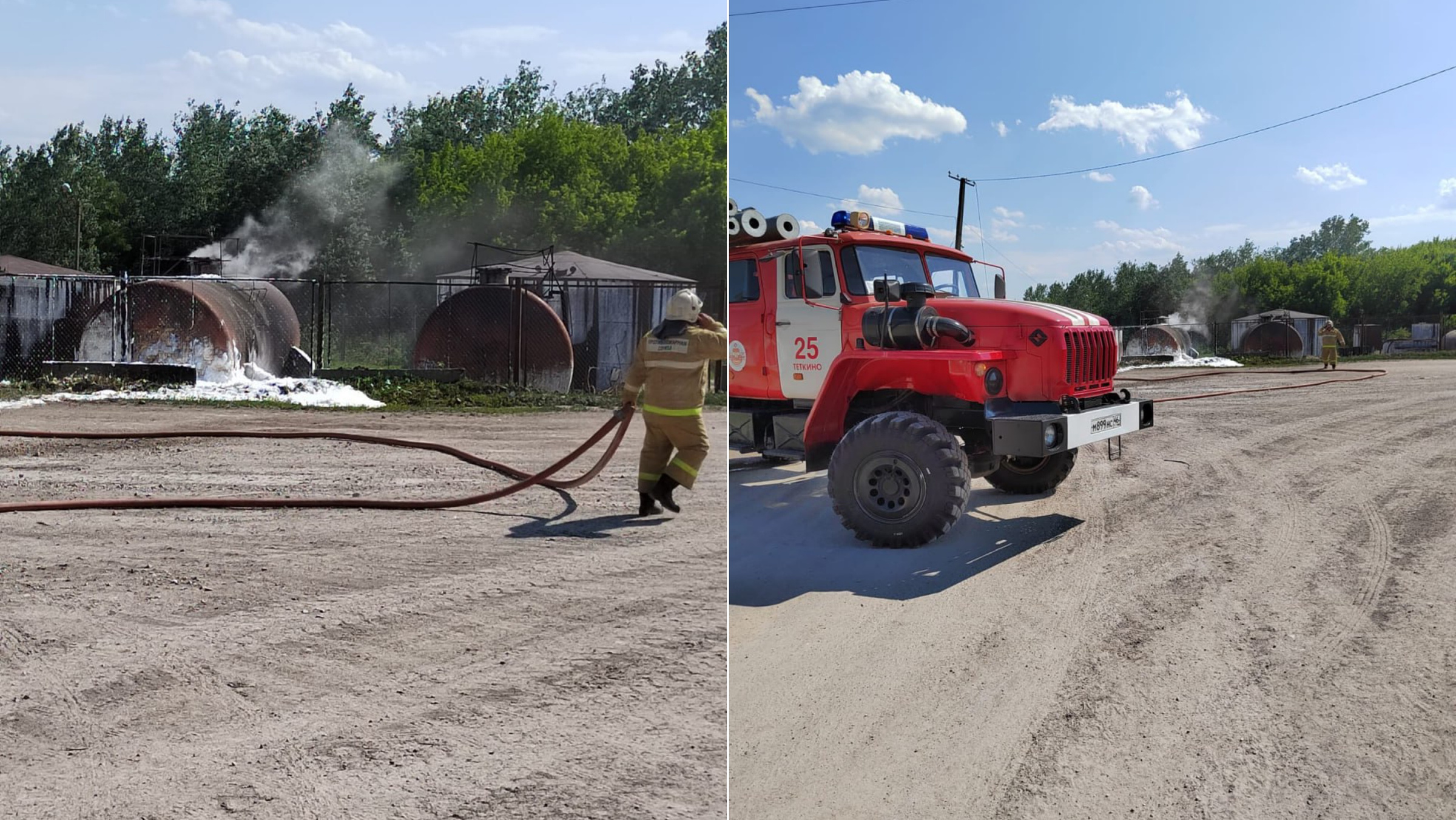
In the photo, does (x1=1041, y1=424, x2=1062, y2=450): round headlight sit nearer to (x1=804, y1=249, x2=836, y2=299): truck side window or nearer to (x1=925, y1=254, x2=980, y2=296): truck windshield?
(x1=925, y1=254, x2=980, y2=296): truck windshield

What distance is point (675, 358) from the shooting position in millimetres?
5801

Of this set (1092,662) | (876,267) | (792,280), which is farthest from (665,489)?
(1092,662)

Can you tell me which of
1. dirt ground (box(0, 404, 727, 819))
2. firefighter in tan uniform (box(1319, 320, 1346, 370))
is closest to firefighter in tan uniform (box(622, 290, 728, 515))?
dirt ground (box(0, 404, 727, 819))

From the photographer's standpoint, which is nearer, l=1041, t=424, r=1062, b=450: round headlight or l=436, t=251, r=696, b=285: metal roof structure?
l=1041, t=424, r=1062, b=450: round headlight

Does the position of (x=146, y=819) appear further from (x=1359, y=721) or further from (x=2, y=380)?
(x=2, y=380)

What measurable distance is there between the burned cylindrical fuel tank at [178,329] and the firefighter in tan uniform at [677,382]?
12011 millimetres

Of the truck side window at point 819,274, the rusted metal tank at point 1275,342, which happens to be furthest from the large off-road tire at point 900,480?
the rusted metal tank at point 1275,342

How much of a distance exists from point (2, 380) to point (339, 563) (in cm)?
1502

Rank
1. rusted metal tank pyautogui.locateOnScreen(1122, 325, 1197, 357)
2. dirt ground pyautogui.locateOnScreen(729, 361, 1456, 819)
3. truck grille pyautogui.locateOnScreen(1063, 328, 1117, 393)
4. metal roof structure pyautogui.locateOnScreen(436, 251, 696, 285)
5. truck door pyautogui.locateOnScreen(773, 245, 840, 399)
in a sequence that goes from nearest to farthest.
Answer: dirt ground pyautogui.locateOnScreen(729, 361, 1456, 819) < rusted metal tank pyautogui.locateOnScreen(1122, 325, 1197, 357) < truck door pyautogui.locateOnScreen(773, 245, 840, 399) < truck grille pyautogui.locateOnScreen(1063, 328, 1117, 393) < metal roof structure pyautogui.locateOnScreen(436, 251, 696, 285)

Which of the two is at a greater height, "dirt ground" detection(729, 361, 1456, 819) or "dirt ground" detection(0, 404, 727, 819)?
"dirt ground" detection(729, 361, 1456, 819)

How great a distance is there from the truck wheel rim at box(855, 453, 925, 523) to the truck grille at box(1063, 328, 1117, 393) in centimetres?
66

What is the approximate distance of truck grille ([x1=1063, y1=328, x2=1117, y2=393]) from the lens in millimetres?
3578

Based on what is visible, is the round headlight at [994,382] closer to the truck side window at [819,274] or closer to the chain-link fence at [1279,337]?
the chain-link fence at [1279,337]

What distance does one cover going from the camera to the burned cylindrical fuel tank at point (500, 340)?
1547cm
